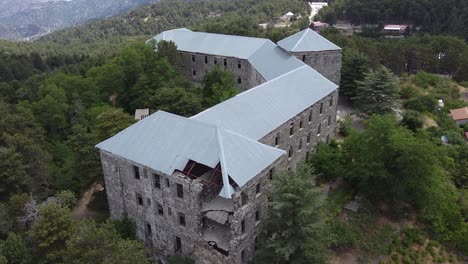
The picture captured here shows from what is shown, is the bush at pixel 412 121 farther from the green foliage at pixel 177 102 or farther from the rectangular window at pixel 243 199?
the rectangular window at pixel 243 199

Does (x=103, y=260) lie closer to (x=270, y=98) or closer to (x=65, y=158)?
(x=270, y=98)

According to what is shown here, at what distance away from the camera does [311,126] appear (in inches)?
1651

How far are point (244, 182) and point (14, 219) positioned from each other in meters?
20.5

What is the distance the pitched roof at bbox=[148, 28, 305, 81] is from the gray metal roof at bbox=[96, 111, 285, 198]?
19623mm

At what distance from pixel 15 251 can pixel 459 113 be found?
5946cm

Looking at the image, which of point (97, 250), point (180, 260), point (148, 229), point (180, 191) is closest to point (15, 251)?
point (97, 250)

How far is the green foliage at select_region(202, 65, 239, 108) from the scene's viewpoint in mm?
48694

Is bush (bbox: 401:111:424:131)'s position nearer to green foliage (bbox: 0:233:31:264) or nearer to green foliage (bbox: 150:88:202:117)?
green foliage (bbox: 150:88:202:117)

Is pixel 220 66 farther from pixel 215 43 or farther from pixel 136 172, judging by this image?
pixel 136 172

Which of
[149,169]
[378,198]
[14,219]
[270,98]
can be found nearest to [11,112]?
[14,219]

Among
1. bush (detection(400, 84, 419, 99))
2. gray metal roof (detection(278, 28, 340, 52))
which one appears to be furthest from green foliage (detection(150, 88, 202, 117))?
bush (detection(400, 84, 419, 99))

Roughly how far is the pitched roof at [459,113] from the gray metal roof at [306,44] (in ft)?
70.8

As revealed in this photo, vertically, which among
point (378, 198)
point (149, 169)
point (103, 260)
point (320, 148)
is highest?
point (149, 169)

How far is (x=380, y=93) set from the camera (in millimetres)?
52312
